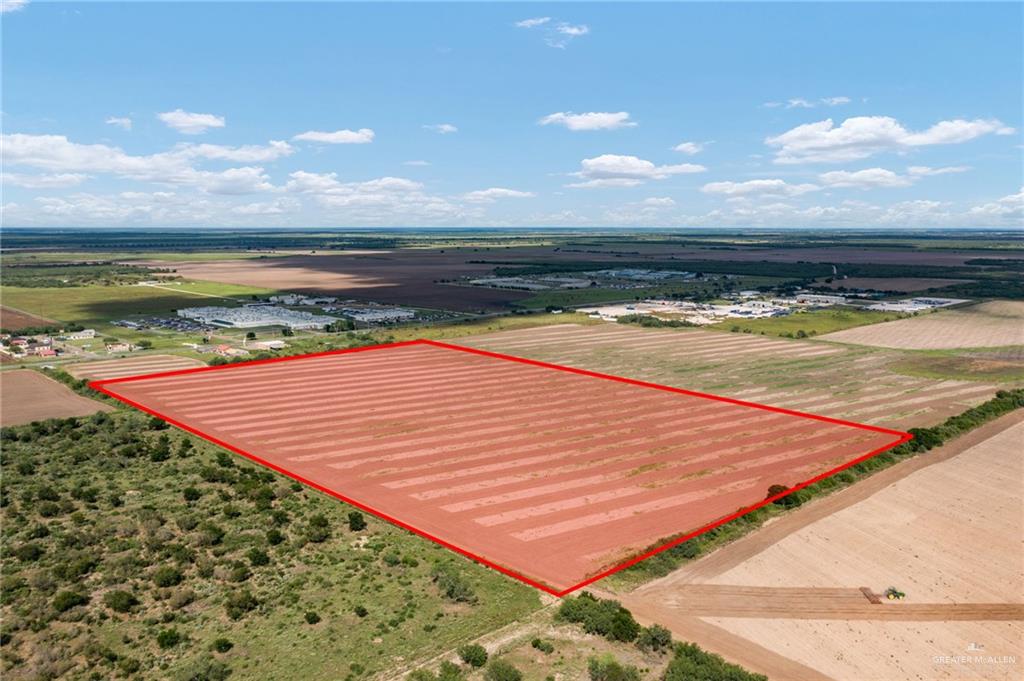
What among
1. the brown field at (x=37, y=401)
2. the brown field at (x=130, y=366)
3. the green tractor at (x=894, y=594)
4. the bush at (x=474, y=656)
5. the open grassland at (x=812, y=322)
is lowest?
the bush at (x=474, y=656)

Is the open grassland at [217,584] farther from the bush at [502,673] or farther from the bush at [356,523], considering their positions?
the bush at [502,673]

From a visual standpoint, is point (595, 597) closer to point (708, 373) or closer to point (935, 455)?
point (935, 455)

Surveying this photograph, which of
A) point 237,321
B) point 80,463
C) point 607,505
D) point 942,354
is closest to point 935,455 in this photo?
point 607,505

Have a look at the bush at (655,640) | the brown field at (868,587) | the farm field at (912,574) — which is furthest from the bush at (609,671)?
the farm field at (912,574)

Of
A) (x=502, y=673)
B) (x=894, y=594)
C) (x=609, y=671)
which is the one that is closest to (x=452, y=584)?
(x=502, y=673)

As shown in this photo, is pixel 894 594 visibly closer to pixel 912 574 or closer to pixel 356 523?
pixel 912 574

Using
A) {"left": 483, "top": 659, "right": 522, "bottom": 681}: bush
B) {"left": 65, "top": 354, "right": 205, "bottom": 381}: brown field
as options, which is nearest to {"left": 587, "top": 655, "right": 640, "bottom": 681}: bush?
{"left": 483, "top": 659, "right": 522, "bottom": 681}: bush
